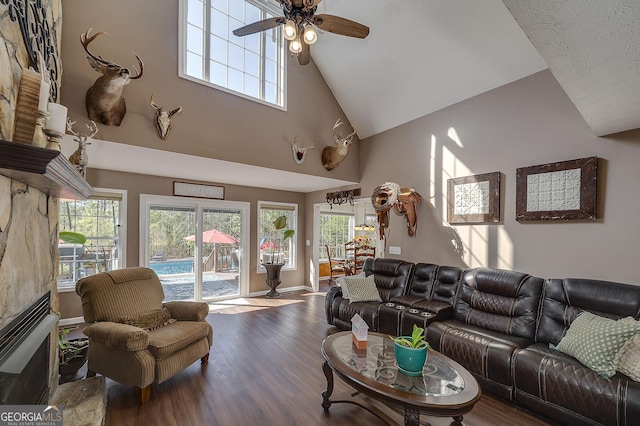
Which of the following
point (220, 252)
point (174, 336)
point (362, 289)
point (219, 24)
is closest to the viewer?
point (174, 336)

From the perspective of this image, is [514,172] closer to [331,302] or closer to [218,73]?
[331,302]

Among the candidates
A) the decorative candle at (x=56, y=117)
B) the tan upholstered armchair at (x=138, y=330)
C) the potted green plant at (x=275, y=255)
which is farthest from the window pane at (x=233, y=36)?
the tan upholstered armchair at (x=138, y=330)

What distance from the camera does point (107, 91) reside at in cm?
285

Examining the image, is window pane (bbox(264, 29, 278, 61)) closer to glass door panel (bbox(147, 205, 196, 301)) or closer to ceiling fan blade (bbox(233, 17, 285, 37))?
ceiling fan blade (bbox(233, 17, 285, 37))

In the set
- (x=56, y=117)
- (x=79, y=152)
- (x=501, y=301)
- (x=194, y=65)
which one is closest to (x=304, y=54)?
(x=194, y=65)

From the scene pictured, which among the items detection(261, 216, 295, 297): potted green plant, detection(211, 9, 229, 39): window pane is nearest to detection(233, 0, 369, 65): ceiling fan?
detection(211, 9, 229, 39): window pane

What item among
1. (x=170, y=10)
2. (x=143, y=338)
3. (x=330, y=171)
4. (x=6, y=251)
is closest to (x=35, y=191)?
(x=6, y=251)

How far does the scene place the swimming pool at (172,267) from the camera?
5.02 metres

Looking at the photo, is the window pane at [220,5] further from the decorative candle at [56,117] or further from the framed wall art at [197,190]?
the decorative candle at [56,117]

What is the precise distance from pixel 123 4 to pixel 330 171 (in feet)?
11.5

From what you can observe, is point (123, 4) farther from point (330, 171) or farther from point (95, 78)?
point (330, 171)

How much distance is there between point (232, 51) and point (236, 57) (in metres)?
0.10

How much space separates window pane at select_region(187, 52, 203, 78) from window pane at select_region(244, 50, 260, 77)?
76cm

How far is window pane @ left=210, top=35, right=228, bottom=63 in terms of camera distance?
4201mm
